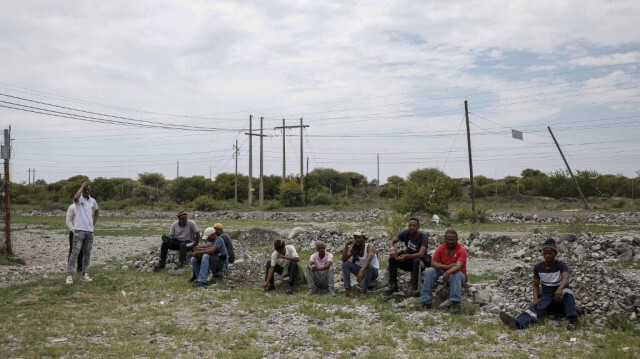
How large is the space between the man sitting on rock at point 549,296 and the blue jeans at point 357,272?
3.34m

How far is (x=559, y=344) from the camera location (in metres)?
7.62

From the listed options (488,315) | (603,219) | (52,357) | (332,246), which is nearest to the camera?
(52,357)

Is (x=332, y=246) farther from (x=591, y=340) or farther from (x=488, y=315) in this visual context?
(x=591, y=340)

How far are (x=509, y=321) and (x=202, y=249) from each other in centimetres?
742

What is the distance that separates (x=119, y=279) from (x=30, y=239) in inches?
590

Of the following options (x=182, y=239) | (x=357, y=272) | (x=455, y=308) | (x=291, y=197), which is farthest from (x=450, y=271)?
(x=291, y=197)

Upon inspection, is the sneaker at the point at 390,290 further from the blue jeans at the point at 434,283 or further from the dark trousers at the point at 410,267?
A: the blue jeans at the point at 434,283

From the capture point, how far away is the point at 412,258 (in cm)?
1100

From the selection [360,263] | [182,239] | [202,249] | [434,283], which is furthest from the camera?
[182,239]

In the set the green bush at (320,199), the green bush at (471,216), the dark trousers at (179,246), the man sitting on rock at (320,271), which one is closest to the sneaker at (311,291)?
the man sitting on rock at (320,271)

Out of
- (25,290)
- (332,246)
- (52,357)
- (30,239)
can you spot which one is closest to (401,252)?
(52,357)

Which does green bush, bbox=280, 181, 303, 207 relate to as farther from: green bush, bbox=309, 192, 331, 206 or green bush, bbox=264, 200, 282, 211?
green bush, bbox=264, 200, 282, 211

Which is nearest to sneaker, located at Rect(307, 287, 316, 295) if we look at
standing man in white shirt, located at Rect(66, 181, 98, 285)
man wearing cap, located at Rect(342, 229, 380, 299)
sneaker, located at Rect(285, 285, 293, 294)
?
sneaker, located at Rect(285, 285, 293, 294)

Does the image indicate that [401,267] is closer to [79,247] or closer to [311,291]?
[311,291]
